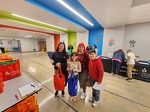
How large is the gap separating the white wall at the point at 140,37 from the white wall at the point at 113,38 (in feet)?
1.29

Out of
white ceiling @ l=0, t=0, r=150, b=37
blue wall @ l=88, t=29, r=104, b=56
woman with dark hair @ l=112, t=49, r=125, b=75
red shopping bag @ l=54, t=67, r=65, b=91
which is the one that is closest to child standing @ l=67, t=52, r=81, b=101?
red shopping bag @ l=54, t=67, r=65, b=91

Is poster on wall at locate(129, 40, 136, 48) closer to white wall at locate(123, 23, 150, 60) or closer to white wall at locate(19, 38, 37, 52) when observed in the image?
white wall at locate(123, 23, 150, 60)

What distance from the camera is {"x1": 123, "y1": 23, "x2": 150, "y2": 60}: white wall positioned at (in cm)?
453

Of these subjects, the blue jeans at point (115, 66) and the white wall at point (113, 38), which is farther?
the white wall at point (113, 38)

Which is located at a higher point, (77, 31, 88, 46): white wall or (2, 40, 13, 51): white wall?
(77, 31, 88, 46): white wall

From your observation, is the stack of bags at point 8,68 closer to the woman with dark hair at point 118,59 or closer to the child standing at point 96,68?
the child standing at point 96,68

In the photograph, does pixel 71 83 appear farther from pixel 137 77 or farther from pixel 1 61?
pixel 137 77

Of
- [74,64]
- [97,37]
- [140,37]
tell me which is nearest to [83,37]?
[97,37]

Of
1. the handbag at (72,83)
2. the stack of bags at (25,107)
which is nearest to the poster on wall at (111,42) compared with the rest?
the handbag at (72,83)

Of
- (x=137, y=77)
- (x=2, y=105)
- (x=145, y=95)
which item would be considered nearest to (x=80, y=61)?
(x=2, y=105)

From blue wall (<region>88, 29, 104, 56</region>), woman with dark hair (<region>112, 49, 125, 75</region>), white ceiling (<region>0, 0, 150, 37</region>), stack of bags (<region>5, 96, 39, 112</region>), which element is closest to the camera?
stack of bags (<region>5, 96, 39, 112</region>)

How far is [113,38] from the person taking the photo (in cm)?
573

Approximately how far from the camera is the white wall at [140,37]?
14.9 ft

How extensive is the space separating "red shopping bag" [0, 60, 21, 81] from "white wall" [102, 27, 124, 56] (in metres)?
6.08
